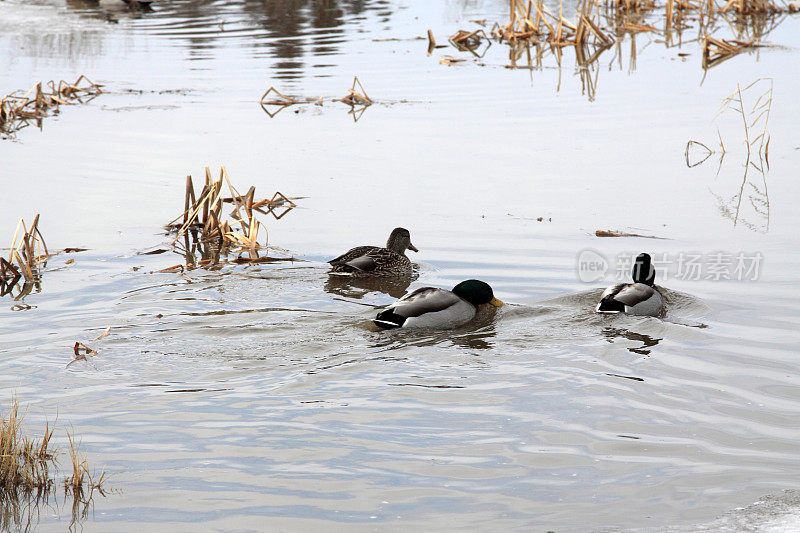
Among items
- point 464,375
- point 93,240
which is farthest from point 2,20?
point 464,375

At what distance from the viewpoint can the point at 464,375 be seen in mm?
5812

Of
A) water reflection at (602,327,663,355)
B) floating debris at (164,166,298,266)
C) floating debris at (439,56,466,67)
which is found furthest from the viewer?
floating debris at (439,56,466,67)

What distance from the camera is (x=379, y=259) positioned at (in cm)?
789

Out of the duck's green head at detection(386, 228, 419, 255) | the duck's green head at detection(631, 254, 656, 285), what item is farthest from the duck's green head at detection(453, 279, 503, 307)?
the duck's green head at detection(386, 228, 419, 255)

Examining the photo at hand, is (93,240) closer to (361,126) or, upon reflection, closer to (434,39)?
(361,126)

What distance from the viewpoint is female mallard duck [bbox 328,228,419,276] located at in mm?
7766

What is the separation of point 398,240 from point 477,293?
4.56 ft

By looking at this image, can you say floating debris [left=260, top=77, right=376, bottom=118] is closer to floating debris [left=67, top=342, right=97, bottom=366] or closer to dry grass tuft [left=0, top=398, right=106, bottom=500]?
floating debris [left=67, top=342, right=97, bottom=366]

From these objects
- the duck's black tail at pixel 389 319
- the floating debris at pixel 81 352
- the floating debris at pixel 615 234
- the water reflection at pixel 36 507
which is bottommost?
the water reflection at pixel 36 507

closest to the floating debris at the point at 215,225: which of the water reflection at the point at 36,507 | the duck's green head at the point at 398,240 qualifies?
the duck's green head at the point at 398,240

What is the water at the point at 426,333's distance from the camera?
438 centimetres

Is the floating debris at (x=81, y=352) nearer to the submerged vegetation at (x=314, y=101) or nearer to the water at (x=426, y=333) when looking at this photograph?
the water at (x=426, y=333)

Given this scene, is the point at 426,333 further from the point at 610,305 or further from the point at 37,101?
the point at 37,101

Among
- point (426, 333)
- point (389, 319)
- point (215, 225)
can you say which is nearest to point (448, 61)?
point (215, 225)
